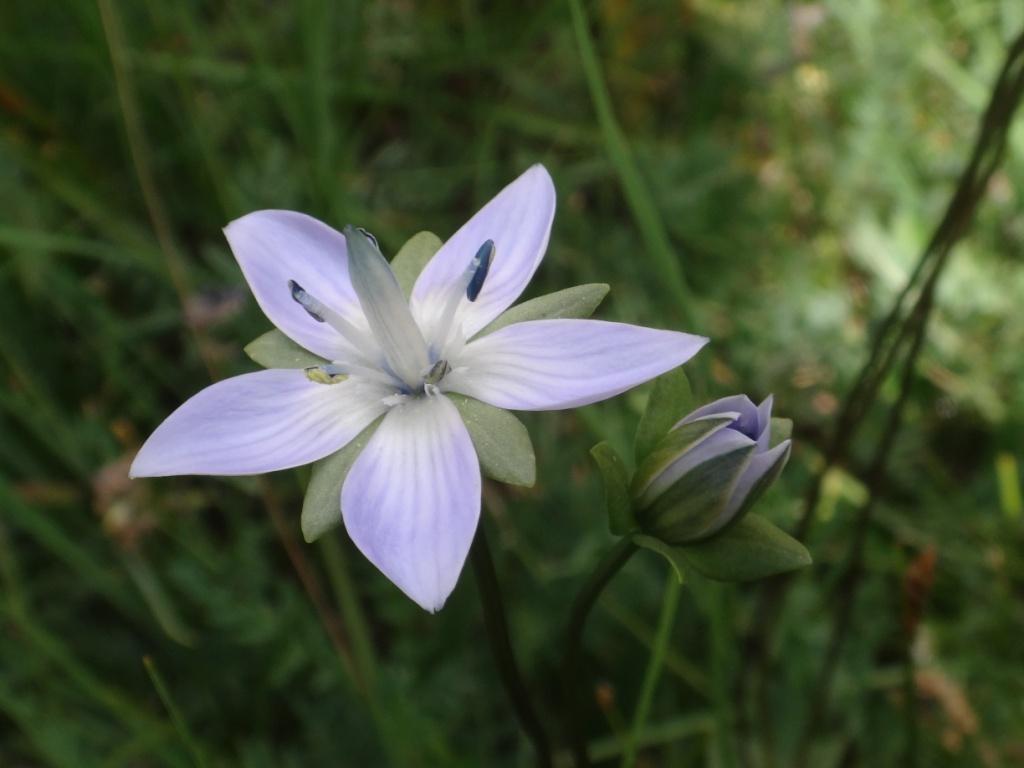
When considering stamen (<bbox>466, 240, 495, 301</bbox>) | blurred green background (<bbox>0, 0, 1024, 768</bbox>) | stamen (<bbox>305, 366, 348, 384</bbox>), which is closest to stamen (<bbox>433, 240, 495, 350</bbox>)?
stamen (<bbox>466, 240, 495, 301</bbox>)

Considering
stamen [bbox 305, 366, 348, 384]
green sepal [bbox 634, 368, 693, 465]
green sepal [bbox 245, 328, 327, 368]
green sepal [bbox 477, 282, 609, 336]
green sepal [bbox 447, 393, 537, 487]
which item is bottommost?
green sepal [bbox 634, 368, 693, 465]

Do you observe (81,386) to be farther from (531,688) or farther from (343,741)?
(531,688)

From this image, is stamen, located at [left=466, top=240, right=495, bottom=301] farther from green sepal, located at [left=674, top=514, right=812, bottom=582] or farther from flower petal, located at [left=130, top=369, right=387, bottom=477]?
green sepal, located at [left=674, top=514, right=812, bottom=582]

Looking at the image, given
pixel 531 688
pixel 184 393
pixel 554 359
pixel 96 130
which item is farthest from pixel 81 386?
pixel 554 359

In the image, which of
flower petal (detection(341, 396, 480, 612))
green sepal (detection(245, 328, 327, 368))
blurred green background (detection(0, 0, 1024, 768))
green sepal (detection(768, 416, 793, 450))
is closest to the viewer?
flower petal (detection(341, 396, 480, 612))

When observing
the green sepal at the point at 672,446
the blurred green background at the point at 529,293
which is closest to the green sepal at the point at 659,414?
the green sepal at the point at 672,446

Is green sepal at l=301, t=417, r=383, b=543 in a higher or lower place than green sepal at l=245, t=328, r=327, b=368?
lower
